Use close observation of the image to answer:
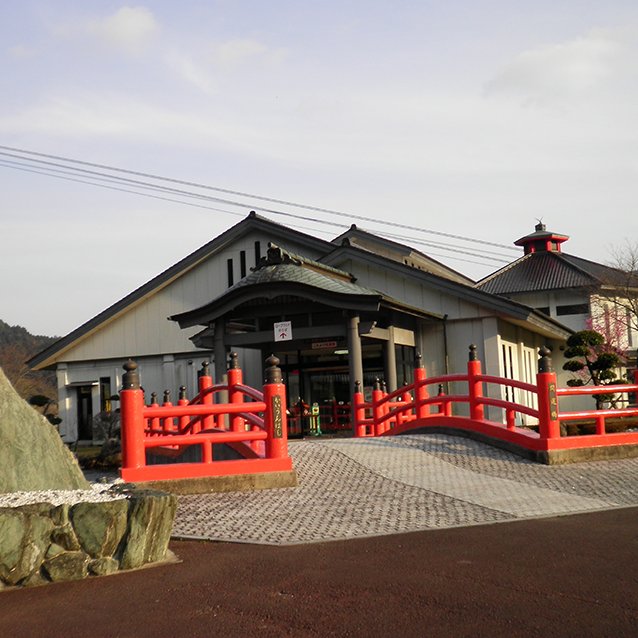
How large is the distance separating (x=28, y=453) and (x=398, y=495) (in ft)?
13.5

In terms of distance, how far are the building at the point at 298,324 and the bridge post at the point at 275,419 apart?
8.81m

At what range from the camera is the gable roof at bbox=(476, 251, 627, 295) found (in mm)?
39281

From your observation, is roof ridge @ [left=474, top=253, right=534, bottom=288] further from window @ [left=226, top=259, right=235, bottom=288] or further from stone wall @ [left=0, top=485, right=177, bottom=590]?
stone wall @ [left=0, top=485, right=177, bottom=590]

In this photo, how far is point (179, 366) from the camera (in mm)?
28281

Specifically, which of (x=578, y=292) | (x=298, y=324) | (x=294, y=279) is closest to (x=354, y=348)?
(x=294, y=279)

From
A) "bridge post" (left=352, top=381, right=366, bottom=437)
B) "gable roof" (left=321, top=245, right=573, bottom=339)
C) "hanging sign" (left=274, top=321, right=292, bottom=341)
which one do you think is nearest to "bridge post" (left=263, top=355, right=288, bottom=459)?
"bridge post" (left=352, top=381, right=366, bottom=437)

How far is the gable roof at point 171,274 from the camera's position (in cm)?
2673

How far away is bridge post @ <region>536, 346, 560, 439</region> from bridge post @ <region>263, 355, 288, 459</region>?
396cm

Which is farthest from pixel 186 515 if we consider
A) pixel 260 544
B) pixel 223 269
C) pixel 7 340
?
pixel 7 340

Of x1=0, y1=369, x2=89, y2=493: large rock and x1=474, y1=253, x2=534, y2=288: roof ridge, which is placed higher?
x1=474, y1=253, x2=534, y2=288: roof ridge

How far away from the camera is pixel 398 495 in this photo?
31.3 feet

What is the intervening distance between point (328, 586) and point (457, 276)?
102 ft

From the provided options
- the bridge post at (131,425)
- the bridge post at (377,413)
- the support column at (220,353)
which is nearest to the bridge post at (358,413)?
the bridge post at (377,413)

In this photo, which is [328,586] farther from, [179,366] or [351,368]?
[179,366]
